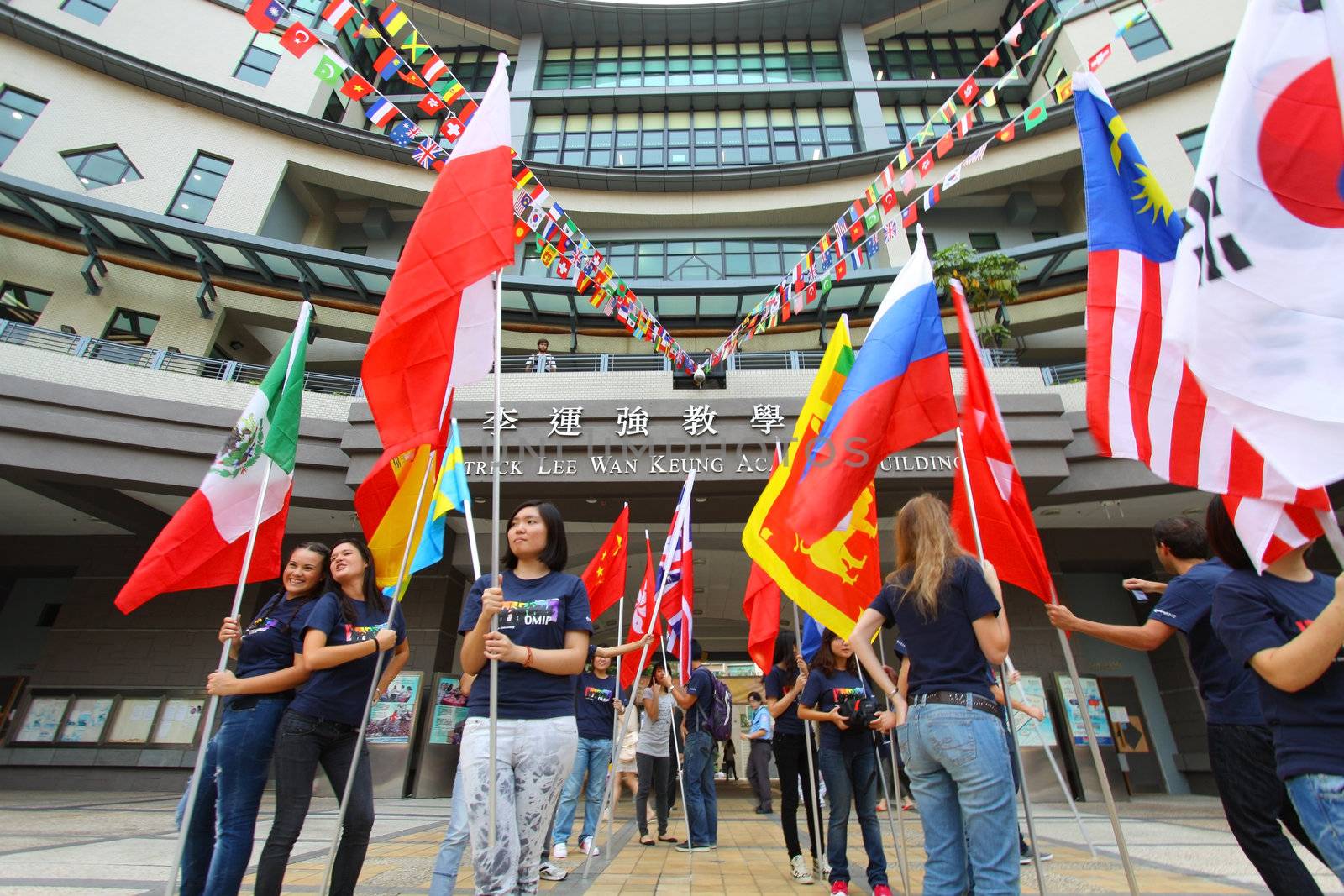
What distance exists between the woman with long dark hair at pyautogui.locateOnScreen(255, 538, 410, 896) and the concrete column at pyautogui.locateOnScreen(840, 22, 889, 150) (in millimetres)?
19411

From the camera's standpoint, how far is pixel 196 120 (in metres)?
15.7

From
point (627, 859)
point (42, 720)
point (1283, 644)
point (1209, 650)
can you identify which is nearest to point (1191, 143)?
point (1209, 650)

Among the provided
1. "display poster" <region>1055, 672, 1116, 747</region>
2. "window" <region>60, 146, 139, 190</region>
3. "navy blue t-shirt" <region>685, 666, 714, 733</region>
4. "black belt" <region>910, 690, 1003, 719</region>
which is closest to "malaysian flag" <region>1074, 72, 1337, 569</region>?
"black belt" <region>910, 690, 1003, 719</region>

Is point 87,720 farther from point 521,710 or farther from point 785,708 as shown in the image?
point 521,710

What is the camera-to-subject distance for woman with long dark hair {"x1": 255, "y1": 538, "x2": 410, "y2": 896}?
2.96m

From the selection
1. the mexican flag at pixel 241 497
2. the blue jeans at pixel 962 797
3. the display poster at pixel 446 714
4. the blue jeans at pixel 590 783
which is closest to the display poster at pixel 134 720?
the display poster at pixel 446 714

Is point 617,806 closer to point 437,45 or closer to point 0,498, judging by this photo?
point 0,498

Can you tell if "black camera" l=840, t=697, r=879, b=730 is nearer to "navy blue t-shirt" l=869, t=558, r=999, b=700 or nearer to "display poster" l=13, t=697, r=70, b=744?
"navy blue t-shirt" l=869, t=558, r=999, b=700

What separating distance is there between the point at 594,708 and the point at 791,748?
1852 millimetres

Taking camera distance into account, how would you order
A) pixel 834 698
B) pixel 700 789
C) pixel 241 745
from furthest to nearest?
1. pixel 700 789
2. pixel 834 698
3. pixel 241 745

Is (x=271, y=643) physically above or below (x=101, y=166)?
below

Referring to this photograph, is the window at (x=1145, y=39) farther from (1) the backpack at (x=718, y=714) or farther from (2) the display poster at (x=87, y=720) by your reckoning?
(2) the display poster at (x=87, y=720)

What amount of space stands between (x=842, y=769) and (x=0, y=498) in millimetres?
15184

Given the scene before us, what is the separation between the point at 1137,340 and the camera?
2697mm
